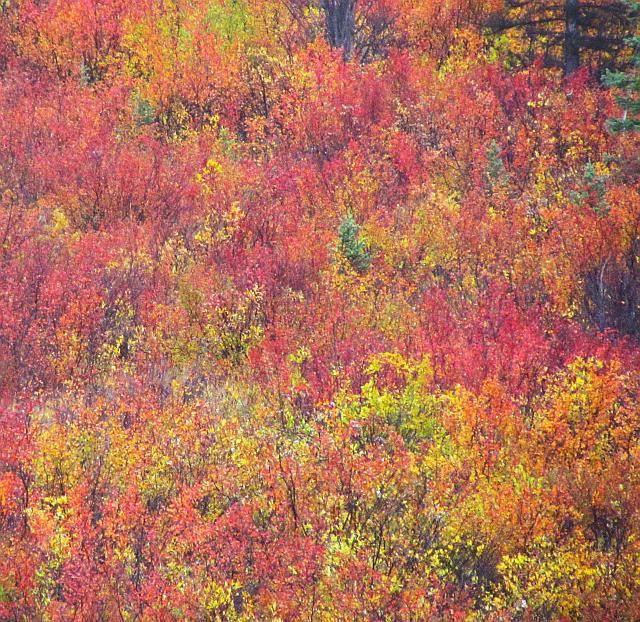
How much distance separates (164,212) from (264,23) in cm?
1229

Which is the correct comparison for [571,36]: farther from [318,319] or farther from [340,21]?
[318,319]

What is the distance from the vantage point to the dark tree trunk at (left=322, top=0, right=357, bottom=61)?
23.8 metres

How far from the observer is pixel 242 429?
940 centimetres

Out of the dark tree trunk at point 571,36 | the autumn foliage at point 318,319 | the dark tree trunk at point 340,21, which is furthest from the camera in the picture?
the dark tree trunk at point 340,21

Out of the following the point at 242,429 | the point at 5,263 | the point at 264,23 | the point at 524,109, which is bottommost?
the point at 242,429

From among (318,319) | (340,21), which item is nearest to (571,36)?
(340,21)

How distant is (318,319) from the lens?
477 inches

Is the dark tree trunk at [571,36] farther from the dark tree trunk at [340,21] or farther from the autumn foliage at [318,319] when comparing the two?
the dark tree trunk at [340,21]

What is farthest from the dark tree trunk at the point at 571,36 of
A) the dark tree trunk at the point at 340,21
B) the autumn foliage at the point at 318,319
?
the dark tree trunk at the point at 340,21

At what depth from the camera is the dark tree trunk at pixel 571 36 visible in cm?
2123

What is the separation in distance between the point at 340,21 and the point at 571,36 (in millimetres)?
7458

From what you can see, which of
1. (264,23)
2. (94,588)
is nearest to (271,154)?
Result: (264,23)

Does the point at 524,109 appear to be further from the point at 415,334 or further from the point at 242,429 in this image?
the point at 242,429

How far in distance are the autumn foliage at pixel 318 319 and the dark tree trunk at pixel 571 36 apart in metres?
0.10
